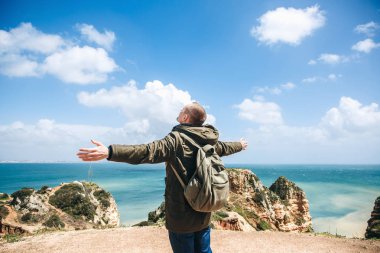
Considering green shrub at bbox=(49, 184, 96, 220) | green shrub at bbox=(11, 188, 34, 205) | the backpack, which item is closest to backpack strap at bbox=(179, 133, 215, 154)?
the backpack

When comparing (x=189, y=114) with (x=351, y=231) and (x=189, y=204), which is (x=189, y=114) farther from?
(x=351, y=231)

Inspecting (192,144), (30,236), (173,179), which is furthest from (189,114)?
(30,236)

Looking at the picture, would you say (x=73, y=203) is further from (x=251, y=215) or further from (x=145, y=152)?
(x=145, y=152)

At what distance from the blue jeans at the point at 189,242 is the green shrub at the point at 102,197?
19.8 meters

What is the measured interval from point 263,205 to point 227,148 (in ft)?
55.4

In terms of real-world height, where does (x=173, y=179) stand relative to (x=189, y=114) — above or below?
below

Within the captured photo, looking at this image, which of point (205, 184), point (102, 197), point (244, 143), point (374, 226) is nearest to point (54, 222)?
point (102, 197)

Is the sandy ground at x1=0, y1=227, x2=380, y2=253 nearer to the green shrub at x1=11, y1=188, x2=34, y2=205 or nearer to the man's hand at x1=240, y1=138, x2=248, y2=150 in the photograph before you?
the man's hand at x1=240, y1=138, x2=248, y2=150

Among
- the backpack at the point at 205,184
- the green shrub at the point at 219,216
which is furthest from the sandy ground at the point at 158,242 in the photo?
the backpack at the point at 205,184

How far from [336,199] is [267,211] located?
65071mm

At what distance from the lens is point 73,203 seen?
19.5 metres

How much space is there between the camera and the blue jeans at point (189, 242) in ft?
9.83

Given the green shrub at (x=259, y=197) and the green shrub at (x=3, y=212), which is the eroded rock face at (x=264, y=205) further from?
the green shrub at (x=3, y=212)

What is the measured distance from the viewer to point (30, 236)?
10812mm
